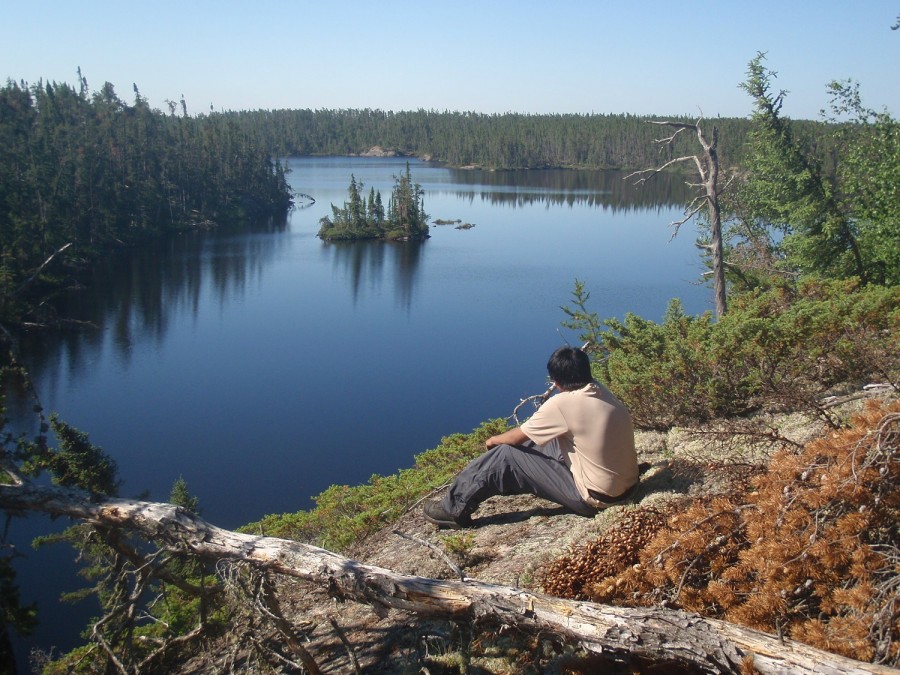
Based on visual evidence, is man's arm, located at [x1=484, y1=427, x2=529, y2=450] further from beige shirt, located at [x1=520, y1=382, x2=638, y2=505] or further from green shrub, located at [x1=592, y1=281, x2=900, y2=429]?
green shrub, located at [x1=592, y1=281, x2=900, y2=429]

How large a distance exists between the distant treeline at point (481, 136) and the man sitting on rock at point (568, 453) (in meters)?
88.6

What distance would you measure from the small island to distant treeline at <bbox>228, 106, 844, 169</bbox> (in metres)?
40.1

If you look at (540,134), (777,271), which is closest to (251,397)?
(777,271)

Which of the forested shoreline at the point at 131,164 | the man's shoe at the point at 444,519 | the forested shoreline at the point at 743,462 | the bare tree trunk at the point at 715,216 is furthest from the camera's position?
the forested shoreline at the point at 131,164

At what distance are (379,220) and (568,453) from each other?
219ft

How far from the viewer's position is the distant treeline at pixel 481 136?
418 feet

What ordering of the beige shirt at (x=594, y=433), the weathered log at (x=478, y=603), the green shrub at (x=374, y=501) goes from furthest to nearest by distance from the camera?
1. the green shrub at (x=374, y=501)
2. the beige shirt at (x=594, y=433)
3. the weathered log at (x=478, y=603)

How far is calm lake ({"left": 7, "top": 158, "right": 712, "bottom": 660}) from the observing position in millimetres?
21188

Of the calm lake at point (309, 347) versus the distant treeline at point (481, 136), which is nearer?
the calm lake at point (309, 347)

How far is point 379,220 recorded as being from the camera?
69688 millimetres

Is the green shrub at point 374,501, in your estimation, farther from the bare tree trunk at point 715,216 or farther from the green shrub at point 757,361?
the bare tree trunk at point 715,216

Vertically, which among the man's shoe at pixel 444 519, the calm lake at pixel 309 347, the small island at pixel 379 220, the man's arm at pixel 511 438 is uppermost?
the man's arm at pixel 511 438

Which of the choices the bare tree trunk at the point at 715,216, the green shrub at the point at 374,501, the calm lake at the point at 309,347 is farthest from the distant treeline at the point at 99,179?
the bare tree trunk at the point at 715,216

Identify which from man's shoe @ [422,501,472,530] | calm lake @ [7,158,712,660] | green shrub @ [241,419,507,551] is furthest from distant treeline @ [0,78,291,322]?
man's shoe @ [422,501,472,530]
